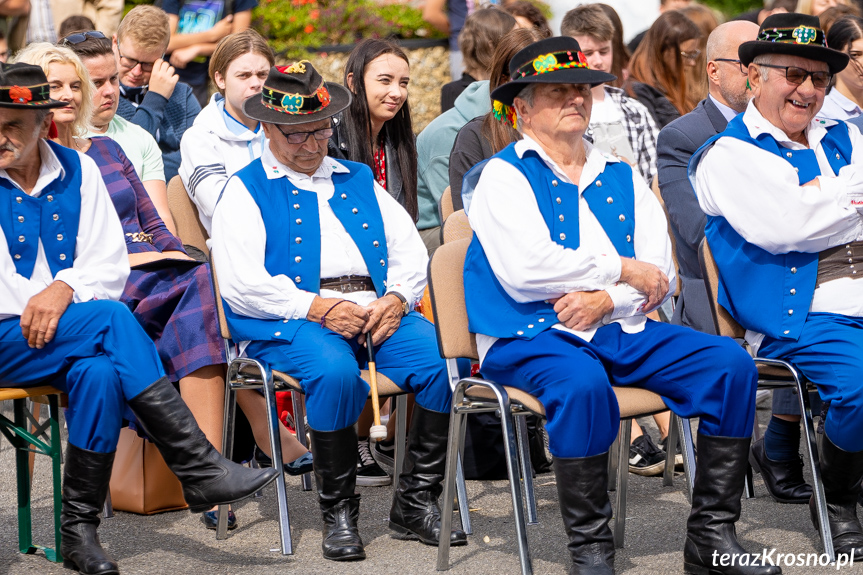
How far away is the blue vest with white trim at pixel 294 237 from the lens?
13.7 feet

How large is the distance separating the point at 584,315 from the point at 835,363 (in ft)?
2.84

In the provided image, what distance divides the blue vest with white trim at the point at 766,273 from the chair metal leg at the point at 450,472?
107cm

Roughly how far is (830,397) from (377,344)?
1596 millimetres

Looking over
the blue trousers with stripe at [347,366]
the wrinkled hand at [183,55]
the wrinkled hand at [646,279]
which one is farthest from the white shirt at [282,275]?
the wrinkled hand at [183,55]

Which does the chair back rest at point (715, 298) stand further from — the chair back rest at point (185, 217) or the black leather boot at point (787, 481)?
the chair back rest at point (185, 217)

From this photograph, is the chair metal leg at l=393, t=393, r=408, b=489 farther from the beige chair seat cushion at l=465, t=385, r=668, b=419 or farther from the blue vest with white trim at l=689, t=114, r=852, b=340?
the blue vest with white trim at l=689, t=114, r=852, b=340

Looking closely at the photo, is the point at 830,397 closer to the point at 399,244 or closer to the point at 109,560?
the point at 399,244

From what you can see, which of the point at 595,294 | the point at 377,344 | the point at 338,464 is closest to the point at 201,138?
the point at 377,344

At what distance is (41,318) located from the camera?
12.4 ft

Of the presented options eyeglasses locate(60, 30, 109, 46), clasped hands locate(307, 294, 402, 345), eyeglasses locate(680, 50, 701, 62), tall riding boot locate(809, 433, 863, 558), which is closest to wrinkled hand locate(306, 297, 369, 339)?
clasped hands locate(307, 294, 402, 345)

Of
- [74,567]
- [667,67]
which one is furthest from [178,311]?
[667,67]

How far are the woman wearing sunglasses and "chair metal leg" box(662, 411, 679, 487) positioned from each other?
81.2 inches

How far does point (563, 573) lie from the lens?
375 centimetres

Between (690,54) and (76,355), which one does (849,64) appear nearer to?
(690,54)
